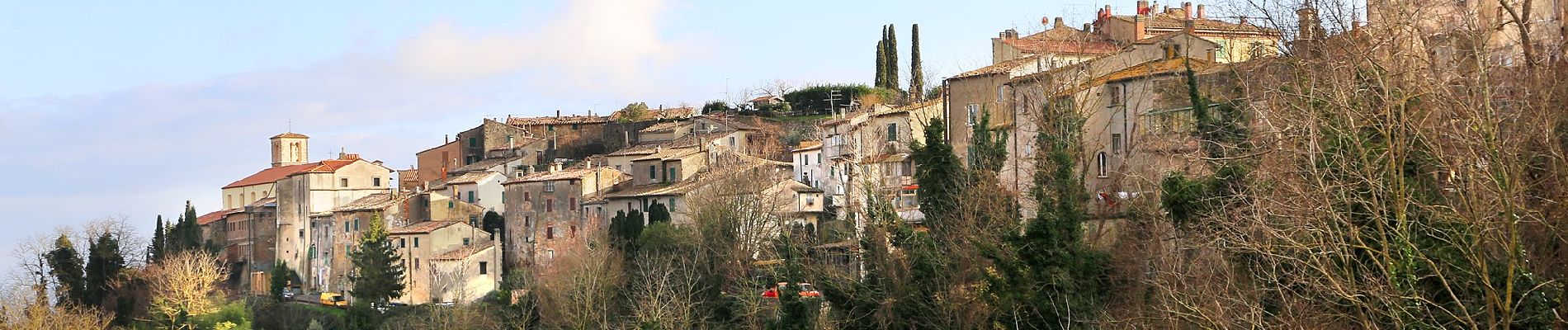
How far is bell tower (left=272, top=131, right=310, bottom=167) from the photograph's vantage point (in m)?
93.8

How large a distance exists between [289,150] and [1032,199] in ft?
217

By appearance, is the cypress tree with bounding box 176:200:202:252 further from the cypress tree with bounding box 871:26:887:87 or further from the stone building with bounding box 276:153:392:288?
the cypress tree with bounding box 871:26:887:87

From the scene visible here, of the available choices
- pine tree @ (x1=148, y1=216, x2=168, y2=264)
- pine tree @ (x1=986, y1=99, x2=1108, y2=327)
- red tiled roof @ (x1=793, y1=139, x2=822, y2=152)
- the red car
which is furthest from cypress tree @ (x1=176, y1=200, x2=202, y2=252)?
pine tree @ (x1=986, y1=99, x2=1108, y2=327)

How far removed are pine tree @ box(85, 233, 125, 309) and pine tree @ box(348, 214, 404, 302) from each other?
10731 millimetres

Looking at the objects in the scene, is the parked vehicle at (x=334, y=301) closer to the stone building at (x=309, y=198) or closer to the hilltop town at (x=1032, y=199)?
the hilltop town at (x=1032, y=199)

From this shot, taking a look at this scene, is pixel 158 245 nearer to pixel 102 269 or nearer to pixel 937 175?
pixel 102 269

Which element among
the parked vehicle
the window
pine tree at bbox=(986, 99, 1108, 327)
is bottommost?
the parked vehicle

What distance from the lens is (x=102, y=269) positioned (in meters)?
66.9

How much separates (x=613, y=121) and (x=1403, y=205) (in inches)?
2588

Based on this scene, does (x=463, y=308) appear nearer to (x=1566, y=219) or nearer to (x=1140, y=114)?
(x=1140, y=114)

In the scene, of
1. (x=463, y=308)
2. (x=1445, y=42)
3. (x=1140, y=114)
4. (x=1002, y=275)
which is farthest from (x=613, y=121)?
(x=1445, y=42)

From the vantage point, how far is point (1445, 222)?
17281mm

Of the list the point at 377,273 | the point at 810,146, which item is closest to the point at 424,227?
the point at 377,273

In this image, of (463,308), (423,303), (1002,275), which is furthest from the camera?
(423,303)
